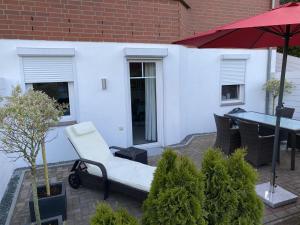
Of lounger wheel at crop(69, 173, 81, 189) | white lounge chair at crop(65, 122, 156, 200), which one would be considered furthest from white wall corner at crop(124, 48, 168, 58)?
lounger wheel at crop(69, 173, 81, 189)

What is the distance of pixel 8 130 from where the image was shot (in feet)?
8.48

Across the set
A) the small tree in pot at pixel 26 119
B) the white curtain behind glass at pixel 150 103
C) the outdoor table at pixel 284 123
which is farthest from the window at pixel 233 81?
the small tree in pot at pixel 26 119

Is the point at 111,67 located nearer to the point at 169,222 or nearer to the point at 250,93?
the point at 169,222

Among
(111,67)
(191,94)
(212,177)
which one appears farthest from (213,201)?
(191,94)

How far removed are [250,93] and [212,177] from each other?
715 centimetres

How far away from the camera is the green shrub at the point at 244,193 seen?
2273 millimetres

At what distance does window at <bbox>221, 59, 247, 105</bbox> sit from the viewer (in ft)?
26.3

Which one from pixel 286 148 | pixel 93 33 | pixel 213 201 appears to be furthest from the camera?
pixel 286 148

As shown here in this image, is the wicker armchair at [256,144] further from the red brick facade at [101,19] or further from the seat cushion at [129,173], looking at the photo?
the red brick facade at [101,19]

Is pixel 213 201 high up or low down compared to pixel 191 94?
down

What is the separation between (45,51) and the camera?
5.20 m

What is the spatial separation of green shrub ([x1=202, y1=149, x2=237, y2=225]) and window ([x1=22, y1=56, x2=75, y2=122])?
13.3 feet

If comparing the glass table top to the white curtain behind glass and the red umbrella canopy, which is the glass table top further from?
the white curtain behind glass

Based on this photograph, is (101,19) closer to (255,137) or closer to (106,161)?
(106,161)
